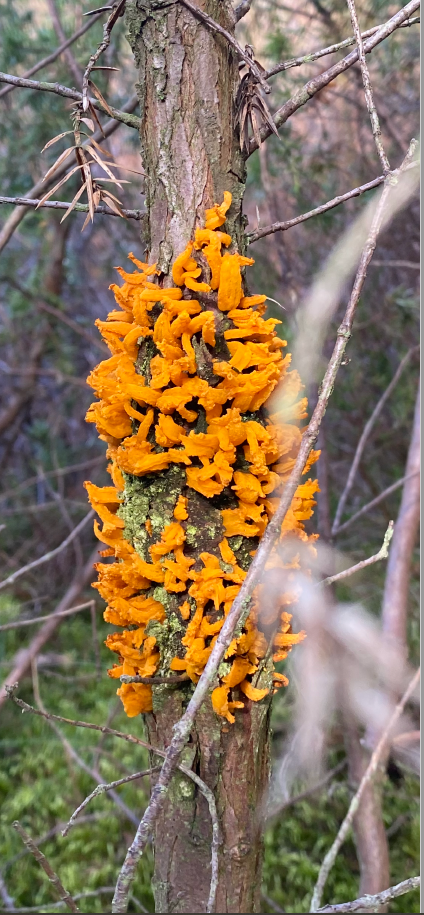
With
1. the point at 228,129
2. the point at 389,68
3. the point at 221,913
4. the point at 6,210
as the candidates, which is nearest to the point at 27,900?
the point at 221,913

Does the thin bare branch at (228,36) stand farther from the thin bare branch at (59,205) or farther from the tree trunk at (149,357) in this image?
the thin bare branch at (59,205)

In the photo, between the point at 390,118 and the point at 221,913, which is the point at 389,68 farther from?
the point at 221,913

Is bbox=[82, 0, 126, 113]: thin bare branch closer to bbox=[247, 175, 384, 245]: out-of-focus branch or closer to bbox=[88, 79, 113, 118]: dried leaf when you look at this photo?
bbox=[88, 79, 113, 118]: dried leaf

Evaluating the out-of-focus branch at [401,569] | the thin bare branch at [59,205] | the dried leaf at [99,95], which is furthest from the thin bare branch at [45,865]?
the out-of-focus branch at [401,569]

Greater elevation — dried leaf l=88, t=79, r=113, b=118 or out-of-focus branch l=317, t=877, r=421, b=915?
dried leaf l=88, t=79, r=113, b=118

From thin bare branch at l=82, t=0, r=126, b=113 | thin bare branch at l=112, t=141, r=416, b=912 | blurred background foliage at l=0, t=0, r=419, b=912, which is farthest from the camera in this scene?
blurred background foliage at l=0, t=0, r=419, b=912

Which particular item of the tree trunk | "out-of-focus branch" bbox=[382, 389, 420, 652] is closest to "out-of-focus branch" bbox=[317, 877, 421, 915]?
the tree trunk

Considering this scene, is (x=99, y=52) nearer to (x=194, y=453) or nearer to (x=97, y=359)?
(x=194, y=453)

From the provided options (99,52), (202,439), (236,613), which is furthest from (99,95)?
(236,613)
